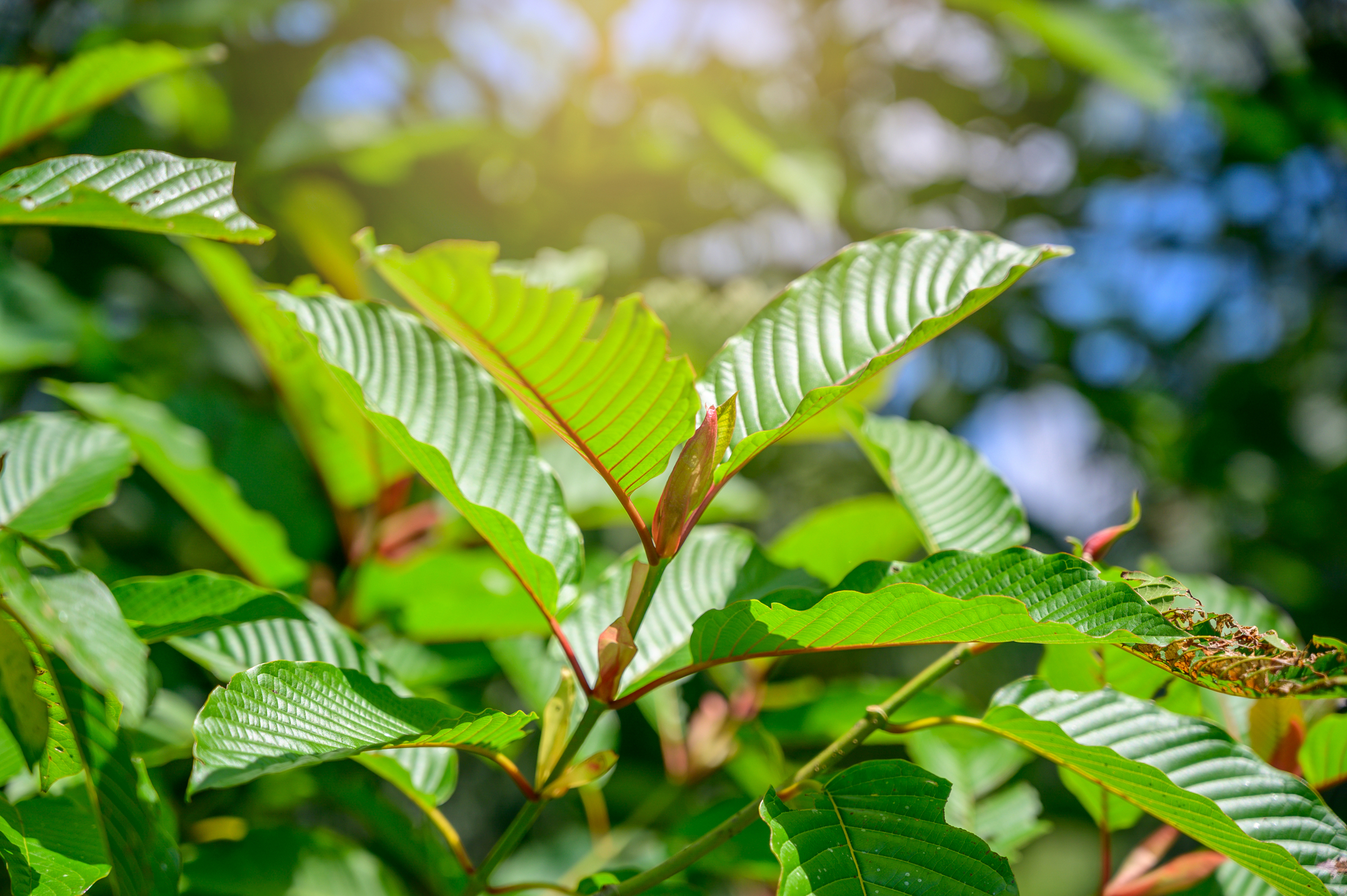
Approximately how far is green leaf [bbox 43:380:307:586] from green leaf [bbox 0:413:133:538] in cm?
8

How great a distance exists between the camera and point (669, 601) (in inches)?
29.2

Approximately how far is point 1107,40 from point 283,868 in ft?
6.88

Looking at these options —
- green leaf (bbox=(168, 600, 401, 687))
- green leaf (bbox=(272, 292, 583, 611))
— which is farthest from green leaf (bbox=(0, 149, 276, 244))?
green leaf (bbox=(168, 600, 401, 687))

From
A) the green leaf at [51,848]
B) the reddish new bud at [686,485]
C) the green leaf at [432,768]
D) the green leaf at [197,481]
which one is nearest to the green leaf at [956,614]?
the reddish new bud at [686,485]

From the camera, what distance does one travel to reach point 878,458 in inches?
30.2

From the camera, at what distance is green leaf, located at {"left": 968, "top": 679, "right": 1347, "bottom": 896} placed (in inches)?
19.8

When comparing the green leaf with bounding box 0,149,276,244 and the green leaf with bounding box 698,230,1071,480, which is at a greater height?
the green leaf with bounding box 0,149,276,244

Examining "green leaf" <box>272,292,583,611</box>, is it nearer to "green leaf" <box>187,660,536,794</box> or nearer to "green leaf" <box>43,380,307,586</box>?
"green leaf" <box>187,660,536,794</box>

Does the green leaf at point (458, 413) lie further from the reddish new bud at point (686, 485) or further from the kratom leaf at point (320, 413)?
the kratom leaf at point (320, 413)

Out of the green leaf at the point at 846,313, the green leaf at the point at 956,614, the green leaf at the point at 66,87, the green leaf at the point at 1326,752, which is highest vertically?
the green leaf at the point at 66,87

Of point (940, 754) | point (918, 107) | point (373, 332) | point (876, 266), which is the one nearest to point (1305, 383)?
point (918, 107)

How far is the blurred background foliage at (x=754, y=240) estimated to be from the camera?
1113 mm

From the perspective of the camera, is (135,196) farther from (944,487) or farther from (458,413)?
(944,487)

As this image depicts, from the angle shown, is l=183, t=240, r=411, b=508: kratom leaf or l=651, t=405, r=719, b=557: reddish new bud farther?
l=183, t=240, r=411, b=508: kratom leaf
